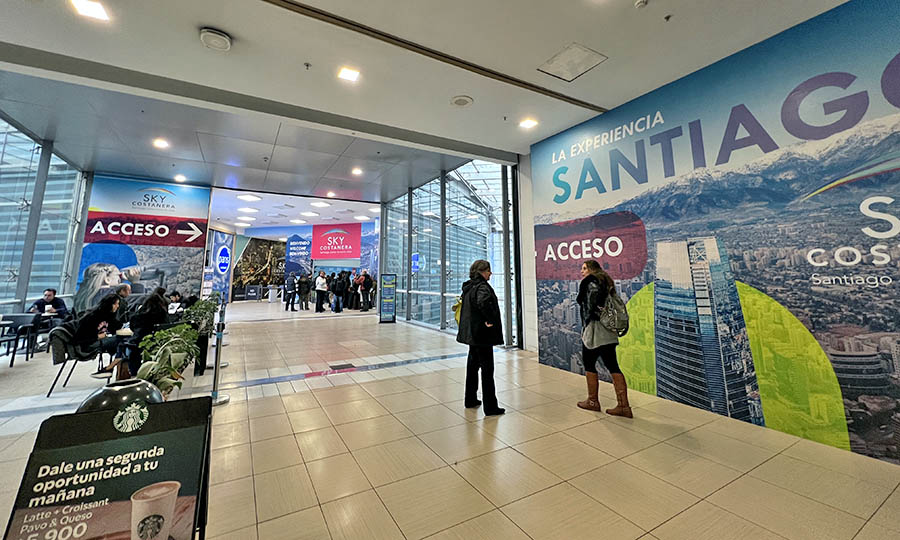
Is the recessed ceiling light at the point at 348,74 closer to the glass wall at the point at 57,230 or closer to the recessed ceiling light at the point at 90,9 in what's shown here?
the recessed ceiling light at the point at 90,9

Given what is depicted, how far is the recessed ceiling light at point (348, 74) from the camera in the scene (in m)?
3.70

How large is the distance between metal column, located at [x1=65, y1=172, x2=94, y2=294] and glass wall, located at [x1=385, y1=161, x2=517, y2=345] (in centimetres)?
756

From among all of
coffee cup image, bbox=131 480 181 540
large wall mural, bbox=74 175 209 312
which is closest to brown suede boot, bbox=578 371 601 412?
coffee cup image, bbox=131 480 181 540

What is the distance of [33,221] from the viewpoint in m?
6.48

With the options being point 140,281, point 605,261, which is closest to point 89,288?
point 140,281

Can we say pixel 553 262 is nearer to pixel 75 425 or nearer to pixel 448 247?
pixel 448 247

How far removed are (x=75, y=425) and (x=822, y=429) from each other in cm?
486

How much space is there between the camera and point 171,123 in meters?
5.50

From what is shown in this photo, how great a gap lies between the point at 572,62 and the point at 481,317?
111 inches

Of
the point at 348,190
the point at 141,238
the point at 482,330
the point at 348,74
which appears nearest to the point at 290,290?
the point at 141,238

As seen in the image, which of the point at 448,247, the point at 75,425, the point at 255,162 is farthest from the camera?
the point at 448,247

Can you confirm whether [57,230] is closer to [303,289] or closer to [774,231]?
[303,289]

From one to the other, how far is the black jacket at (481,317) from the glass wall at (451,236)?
3703mm

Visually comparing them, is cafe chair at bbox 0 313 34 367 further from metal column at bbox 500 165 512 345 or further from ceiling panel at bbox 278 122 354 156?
metal column at bbox 500 165 512 345
